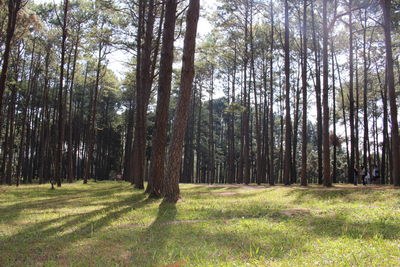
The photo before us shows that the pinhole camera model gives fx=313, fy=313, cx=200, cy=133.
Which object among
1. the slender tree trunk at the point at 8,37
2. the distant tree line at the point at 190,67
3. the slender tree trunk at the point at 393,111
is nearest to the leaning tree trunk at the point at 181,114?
the distant tree line at the point at 190,67

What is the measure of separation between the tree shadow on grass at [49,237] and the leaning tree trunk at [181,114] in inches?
92.1

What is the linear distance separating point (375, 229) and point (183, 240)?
11.5 feet

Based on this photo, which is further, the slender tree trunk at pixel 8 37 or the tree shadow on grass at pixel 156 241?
the slender tree trunk at pixel 8 37

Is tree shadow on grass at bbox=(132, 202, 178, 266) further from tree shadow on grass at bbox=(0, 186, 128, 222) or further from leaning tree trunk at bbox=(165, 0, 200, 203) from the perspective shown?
tree shadow on grass at bbox=(0, 186, 128, 222)

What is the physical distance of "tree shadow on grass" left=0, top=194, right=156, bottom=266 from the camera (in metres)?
4.72

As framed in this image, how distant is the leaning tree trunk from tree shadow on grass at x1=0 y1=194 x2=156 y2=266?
2339mm

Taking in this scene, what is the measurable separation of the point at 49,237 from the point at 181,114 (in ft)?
20.3

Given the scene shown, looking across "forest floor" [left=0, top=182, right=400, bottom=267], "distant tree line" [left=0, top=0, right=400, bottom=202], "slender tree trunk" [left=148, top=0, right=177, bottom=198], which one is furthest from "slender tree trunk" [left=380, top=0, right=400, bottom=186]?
"slender tree trunk" [left=148, top=0, right=177, bottom=198]

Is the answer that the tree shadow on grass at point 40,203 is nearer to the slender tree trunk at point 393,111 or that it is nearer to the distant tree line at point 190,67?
the distant tree line at point 190,67

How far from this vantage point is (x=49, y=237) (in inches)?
238

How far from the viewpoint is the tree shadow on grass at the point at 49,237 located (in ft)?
15.5

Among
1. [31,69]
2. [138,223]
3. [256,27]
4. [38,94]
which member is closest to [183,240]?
[138,223]

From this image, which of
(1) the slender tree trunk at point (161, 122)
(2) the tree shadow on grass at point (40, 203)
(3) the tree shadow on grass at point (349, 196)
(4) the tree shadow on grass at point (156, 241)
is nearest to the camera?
(4) the tree shadow on grass at point (156, 241)

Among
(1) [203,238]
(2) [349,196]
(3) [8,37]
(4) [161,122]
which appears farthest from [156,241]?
(3) [8,37]
